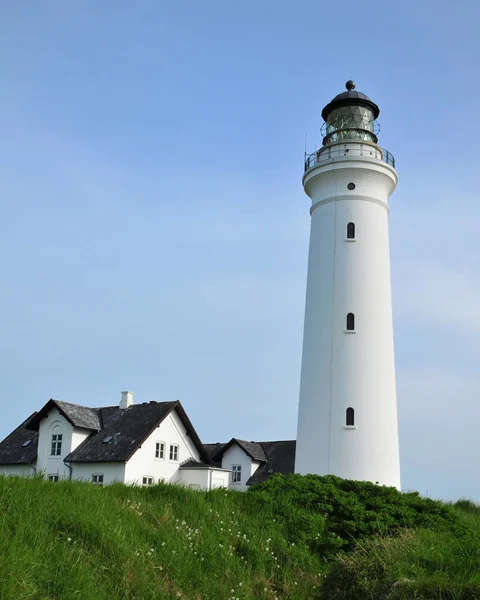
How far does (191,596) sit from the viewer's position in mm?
8734

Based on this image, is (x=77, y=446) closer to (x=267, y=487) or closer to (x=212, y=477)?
(x=212, y=477)

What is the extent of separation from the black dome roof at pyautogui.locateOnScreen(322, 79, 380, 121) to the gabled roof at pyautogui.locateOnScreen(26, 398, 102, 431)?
1638 centimetres

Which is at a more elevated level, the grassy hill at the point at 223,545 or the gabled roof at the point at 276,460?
the gabled roof at the point at 276,460

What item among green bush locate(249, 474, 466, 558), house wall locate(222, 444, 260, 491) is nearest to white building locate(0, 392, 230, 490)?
house wall locate(222, 444, 260, 491)

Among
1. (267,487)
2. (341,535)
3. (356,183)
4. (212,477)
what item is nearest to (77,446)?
(212,477)

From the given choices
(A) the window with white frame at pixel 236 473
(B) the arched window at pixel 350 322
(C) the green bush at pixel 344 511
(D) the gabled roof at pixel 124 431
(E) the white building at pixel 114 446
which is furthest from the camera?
(A) the window with white frame at pixel 236 473

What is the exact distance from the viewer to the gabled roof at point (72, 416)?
98.2 ft

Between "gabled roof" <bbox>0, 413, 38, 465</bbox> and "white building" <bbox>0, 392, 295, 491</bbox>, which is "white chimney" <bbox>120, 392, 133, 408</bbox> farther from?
"gabled roof" <bbox>0, 413, 38, 465</bbox>

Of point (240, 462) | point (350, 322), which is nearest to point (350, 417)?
point (350, 322)

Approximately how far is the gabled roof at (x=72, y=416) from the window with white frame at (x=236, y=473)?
7756 mm

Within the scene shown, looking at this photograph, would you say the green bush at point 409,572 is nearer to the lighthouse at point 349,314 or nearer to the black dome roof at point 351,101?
the lighthouse at point 349,314

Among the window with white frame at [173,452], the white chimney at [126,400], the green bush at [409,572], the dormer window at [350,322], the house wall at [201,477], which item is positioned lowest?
the green bush at [409,572]

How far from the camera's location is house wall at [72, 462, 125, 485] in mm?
28000

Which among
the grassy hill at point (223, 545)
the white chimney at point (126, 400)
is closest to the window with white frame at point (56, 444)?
the white chimney at point (126, 400)
